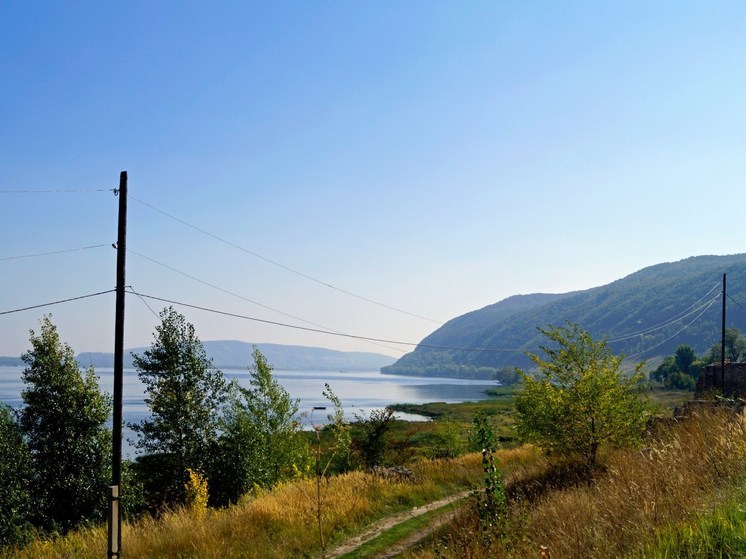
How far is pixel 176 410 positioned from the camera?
40031 mm

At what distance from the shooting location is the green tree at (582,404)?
70.4 ft

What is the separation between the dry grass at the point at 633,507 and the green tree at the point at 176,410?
30658 millimetres

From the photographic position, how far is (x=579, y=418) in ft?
71.4

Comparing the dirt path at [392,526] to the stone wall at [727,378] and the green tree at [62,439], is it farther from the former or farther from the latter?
the stone wall at [727,378]

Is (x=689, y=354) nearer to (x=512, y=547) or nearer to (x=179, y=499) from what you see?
(x=179, y=499)

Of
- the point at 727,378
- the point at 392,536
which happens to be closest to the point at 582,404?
the point at 392,536

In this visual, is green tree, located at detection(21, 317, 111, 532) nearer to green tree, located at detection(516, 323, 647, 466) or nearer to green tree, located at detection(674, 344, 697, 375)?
green tree, located at detection(516, 323, 647, 466)

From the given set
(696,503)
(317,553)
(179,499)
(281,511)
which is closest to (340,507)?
(281,511)

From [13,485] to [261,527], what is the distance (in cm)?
2638

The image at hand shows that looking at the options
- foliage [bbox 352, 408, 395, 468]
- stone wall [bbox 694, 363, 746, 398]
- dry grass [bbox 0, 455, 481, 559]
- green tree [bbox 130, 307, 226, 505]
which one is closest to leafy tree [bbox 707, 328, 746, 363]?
stone wall [bbox 694, 363, 746, 398]

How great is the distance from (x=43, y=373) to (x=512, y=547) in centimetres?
3673

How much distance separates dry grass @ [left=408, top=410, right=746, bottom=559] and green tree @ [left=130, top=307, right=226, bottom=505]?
30658 millimetres

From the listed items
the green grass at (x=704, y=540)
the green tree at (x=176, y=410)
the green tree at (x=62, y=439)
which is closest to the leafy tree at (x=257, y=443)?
the green tree at (x=176, y=410)

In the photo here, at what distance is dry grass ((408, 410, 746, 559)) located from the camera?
7.98 m
